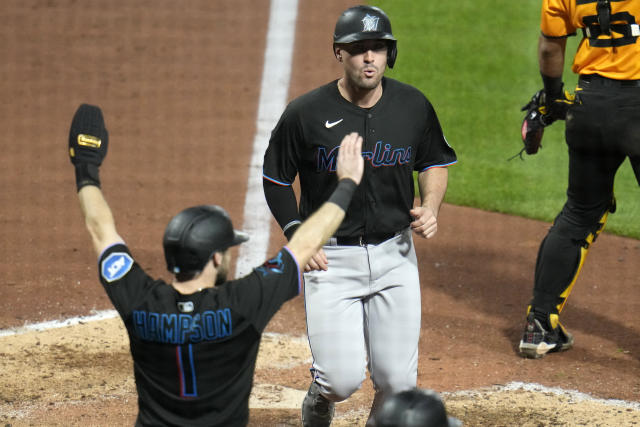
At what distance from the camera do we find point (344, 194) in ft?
11.2

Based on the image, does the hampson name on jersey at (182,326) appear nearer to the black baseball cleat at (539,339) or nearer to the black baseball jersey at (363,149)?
the black baseball jersey at (363,149)

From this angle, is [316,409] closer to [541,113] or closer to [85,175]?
[85,175]

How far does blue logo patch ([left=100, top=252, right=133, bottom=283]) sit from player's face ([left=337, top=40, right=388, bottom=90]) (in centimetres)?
153

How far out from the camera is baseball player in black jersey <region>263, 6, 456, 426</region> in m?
4.25

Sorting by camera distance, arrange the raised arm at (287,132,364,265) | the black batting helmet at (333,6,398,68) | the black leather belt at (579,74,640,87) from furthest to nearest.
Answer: the black leather belt at (579,74,640,87)
the black batting helmet at (333,6,398,68)
the raised arm at (287,132,364,265)

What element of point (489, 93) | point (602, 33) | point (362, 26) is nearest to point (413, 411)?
point (362, 26)

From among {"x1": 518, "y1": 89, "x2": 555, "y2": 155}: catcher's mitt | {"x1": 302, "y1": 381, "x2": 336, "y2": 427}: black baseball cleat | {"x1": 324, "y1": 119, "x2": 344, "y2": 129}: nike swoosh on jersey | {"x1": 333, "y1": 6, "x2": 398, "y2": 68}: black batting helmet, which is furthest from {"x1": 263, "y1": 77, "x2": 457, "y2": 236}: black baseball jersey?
{"x1": 518, "y1": 89, "x2": 555, "y2": 155}: catcher's mitt

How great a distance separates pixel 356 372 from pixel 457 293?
2.71 m

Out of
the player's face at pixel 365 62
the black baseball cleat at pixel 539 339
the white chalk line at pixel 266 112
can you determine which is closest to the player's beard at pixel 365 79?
the player's face at pixel 365 62

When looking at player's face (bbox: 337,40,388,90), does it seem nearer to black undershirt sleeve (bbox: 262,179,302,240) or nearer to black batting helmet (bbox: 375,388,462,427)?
black undershirt sleeve (bbox: 262,179,302,240)

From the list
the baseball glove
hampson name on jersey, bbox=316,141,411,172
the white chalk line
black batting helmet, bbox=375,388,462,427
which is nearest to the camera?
black batting helmet, bbox=375,388,462,427

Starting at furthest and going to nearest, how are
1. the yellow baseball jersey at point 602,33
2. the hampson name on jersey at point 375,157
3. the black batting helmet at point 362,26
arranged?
the yellow baseball jersey at point 602,33
the hampson name on jersey at point 375,157
the black batting helmet at point 362,26

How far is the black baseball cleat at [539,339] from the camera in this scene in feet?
18.8

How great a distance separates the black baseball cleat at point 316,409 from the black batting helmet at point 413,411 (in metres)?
1.73
